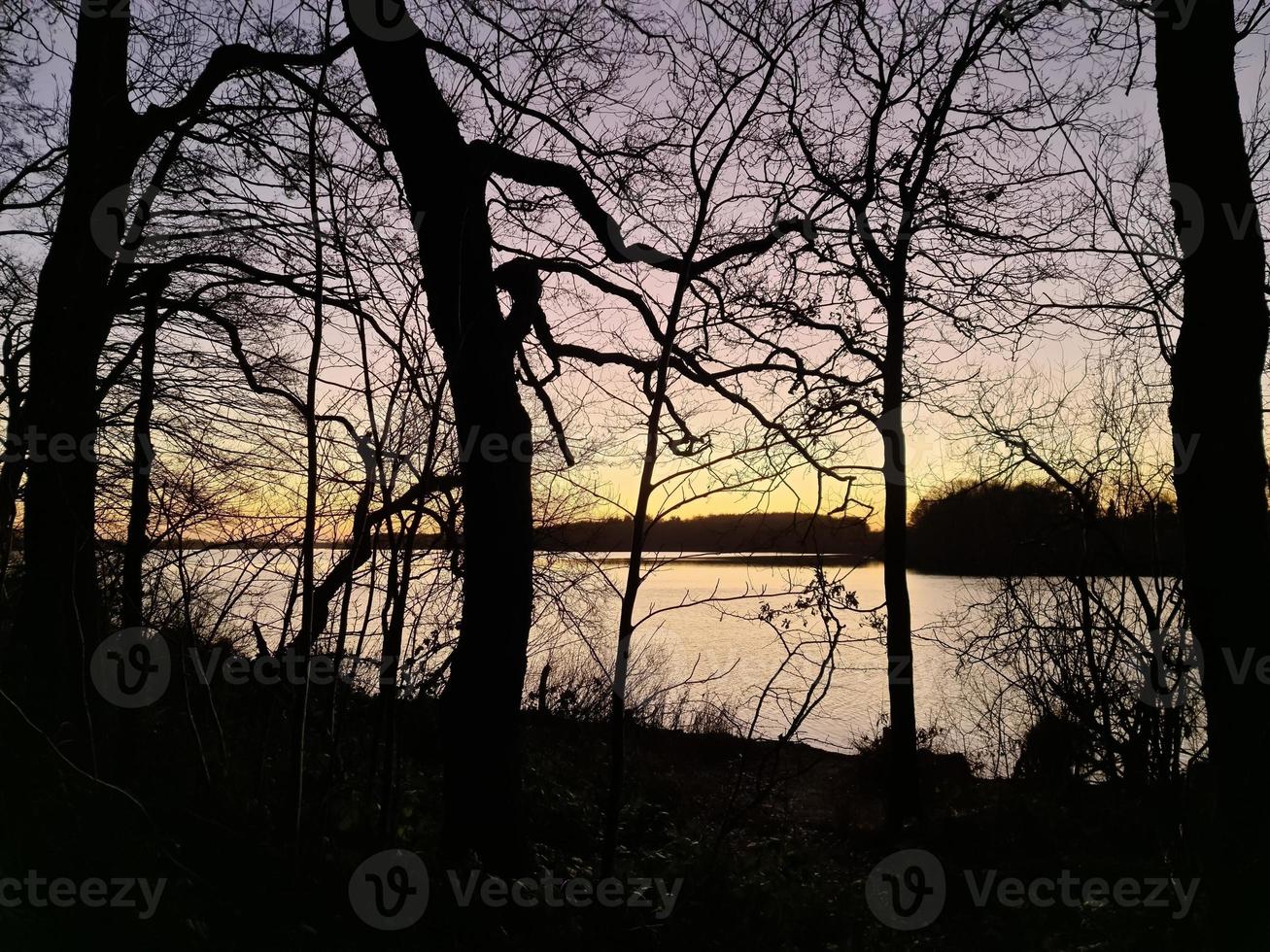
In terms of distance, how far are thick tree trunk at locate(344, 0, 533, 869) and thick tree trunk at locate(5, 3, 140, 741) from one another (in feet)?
4.83

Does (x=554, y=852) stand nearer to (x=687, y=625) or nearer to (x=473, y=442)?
(x=473, y=442)

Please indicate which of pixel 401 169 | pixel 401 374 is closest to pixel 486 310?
pixel 401 169

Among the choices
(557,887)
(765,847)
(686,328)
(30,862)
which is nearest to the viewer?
(30,862)

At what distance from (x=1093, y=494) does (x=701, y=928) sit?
7.31 m

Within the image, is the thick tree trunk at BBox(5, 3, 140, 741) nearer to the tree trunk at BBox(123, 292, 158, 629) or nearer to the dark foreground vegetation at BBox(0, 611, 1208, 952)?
the tree trunk at BBox(123, 292, 158, 629)

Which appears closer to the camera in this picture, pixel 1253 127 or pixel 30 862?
pixel 30 862

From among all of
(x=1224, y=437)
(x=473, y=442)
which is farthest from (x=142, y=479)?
(x=1224, y=437)

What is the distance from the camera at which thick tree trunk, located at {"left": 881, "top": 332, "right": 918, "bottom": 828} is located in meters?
9.55

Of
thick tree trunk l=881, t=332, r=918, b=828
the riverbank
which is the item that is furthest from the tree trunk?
thick tree trunk l=881, t=332, r=918, b=828

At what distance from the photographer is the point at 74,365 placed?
3941 mm

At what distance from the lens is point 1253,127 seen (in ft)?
20.8

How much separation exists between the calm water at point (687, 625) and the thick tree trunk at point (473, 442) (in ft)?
1.55

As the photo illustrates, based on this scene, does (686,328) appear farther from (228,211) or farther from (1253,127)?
(1253,127)

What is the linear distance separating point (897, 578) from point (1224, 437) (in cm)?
632
